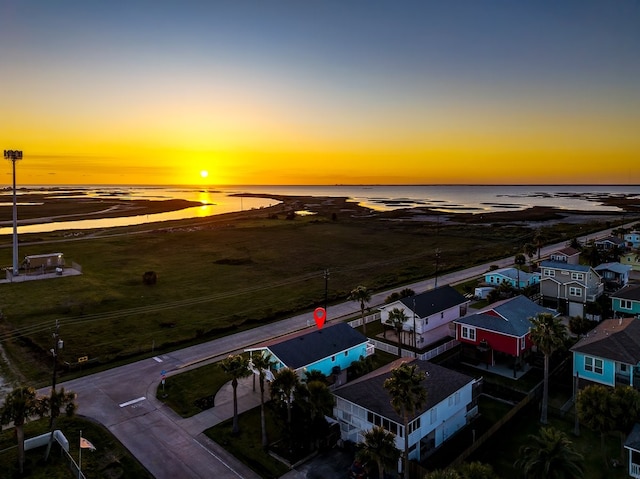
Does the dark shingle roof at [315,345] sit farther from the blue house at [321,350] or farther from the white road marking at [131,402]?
the white road marking at [131,402]

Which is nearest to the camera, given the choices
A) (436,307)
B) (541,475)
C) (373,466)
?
(541,475)

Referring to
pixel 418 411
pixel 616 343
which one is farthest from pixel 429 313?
pixel 418 411

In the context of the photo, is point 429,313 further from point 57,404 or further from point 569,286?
point 57,404

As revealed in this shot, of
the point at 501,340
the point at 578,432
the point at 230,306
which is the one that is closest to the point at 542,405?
the point at 578,432

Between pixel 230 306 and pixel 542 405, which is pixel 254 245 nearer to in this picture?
pixel 230 306

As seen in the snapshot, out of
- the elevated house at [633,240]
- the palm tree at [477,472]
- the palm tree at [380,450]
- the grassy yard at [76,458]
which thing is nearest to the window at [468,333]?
the palm tree at [380,450]

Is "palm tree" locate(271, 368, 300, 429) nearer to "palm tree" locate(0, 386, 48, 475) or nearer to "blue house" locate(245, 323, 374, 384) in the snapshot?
"blue house" locate(245, 323, 374, 384)
